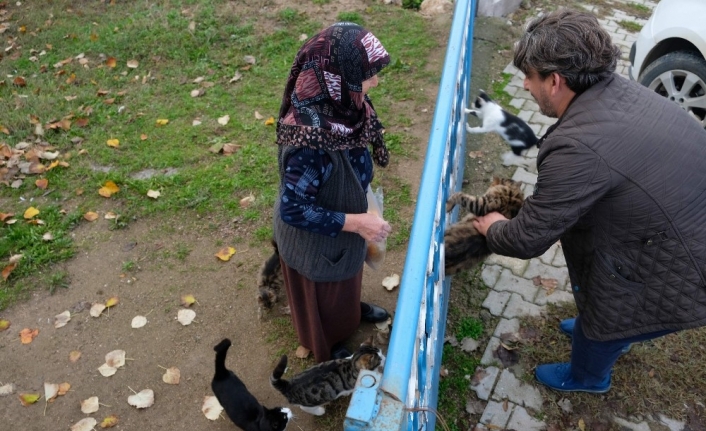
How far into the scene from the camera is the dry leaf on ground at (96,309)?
13.1 ft

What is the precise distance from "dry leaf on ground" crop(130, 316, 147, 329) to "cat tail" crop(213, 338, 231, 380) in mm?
1240

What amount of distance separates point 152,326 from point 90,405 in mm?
670

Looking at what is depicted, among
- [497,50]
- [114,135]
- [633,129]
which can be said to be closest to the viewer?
[633,129]

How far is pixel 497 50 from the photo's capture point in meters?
6.59

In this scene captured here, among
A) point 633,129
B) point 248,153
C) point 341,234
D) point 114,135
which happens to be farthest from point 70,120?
point 633,129

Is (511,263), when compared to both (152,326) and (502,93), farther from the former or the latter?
(152,326)

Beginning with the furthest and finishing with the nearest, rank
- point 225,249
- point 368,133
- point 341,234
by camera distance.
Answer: point 225,249, point 341,234, point 368,133

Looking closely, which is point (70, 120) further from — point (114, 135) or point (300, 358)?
point (300, 358)

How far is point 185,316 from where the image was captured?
3953 millimetres

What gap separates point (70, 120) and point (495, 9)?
18.2 feet

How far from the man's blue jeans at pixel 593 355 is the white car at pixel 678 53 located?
2.69 metres

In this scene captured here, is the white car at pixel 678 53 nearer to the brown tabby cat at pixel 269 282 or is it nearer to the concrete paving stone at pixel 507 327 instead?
the concrete paving stone at pixel 507 327

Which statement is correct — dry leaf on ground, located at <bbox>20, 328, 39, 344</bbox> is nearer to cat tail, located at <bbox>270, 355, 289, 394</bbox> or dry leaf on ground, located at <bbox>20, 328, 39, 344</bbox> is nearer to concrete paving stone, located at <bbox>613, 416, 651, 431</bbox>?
cat tail, located at <bbox>270, 355, 289, 394</bbox>

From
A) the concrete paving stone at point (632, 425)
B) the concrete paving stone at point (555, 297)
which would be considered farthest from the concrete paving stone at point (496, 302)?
the concrete paving stone at point (632, 425)
